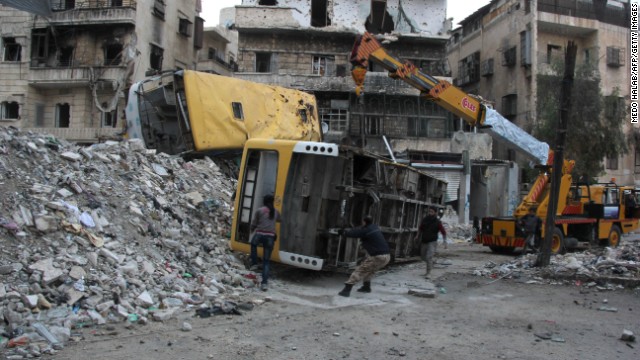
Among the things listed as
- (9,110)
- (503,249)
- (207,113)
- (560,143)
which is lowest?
(503,249)

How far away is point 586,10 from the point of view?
1188 inches

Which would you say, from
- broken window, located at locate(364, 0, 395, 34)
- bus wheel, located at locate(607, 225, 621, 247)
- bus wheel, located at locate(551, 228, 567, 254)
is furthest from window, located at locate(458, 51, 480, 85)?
bus wheel, located at locate(551, 228, 567, 254)

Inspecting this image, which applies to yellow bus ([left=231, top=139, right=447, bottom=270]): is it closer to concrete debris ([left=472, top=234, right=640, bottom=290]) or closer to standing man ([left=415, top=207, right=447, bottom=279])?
standing man ([left=415, top=207, right=447, bottom=279])

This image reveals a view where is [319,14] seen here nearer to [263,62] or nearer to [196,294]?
[263,62]

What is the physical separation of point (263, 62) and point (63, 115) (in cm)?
1174

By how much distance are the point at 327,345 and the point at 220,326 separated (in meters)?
1.32

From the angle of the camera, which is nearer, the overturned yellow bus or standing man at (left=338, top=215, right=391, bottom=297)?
standing man at (left=338, top=215, right=391, bottom=297)

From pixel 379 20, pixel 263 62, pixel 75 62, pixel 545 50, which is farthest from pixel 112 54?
pixel 545 50

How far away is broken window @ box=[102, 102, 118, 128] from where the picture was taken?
88.9 ft

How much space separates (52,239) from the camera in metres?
6.63

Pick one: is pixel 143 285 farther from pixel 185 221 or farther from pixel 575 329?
pixel 575 329

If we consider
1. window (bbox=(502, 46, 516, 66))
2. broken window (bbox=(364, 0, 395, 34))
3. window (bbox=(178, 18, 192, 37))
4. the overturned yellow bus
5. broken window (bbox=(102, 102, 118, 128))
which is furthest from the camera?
window (bbox=(178, 18, 192, 37))

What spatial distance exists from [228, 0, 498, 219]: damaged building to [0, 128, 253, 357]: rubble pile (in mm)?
15037

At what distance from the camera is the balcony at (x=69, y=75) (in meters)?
26.7
